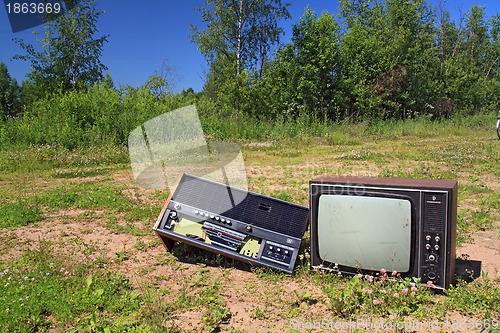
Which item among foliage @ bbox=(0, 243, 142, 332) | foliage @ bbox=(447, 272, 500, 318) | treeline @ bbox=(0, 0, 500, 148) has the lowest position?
foliage @ bbox=(447, 272, 500, 318)

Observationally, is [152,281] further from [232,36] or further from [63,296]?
[232,36]

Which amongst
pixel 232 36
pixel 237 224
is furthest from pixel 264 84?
pixel 237 224

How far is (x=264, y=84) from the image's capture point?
20.0m

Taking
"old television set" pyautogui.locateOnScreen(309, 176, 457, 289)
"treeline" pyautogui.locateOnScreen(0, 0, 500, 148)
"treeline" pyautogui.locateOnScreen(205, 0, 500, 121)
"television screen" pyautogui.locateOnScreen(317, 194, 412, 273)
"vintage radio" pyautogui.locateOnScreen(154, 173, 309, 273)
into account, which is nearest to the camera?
"old television set" pyautogui.locateOnScreen(309, 176, 457, 289)

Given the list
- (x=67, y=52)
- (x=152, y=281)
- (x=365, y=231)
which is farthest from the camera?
(x=67, y=52)

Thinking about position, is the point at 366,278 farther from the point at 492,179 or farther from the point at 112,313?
the point at 492,179

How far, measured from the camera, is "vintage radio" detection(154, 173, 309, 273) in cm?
301

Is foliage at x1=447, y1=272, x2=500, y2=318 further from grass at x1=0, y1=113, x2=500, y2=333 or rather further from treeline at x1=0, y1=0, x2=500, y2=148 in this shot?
treeline at x1=0, y1=0, x2=500, y2=148

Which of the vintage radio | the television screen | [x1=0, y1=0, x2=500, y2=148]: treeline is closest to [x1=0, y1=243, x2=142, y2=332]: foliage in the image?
the vintage radio

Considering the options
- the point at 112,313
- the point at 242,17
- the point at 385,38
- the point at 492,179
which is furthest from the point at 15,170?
the point at 385,38

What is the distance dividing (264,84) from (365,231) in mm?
18068

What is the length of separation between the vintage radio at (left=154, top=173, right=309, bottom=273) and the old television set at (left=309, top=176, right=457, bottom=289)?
0.80ft

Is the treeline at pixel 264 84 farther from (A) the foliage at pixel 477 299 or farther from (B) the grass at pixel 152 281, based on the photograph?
(A) the foliage at pixel 477 299

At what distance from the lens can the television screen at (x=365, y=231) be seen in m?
2.62
